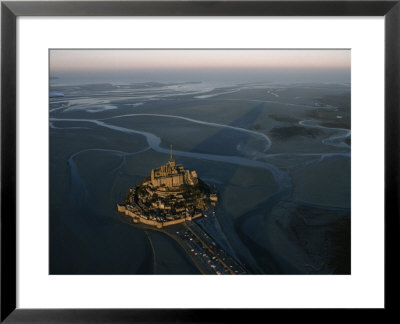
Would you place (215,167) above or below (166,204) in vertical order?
above

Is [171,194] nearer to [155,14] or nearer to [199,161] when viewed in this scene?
[199,161]

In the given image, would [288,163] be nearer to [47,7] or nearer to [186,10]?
[186,10]

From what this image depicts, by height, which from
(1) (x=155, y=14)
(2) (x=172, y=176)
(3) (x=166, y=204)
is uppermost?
(1) (x=155, y=14)

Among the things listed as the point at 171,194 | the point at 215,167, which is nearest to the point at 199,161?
the point at 215,167

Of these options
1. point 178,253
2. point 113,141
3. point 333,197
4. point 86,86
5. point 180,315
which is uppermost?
point 86,86

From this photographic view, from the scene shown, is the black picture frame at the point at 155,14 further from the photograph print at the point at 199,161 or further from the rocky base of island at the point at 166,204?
the rocky base of island at the point at 166,204

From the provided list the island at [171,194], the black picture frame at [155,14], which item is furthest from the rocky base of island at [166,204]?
the black picture frame at [155,14]

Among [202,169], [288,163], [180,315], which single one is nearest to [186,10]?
[202,169]

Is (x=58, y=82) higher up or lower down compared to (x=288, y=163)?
higher up
